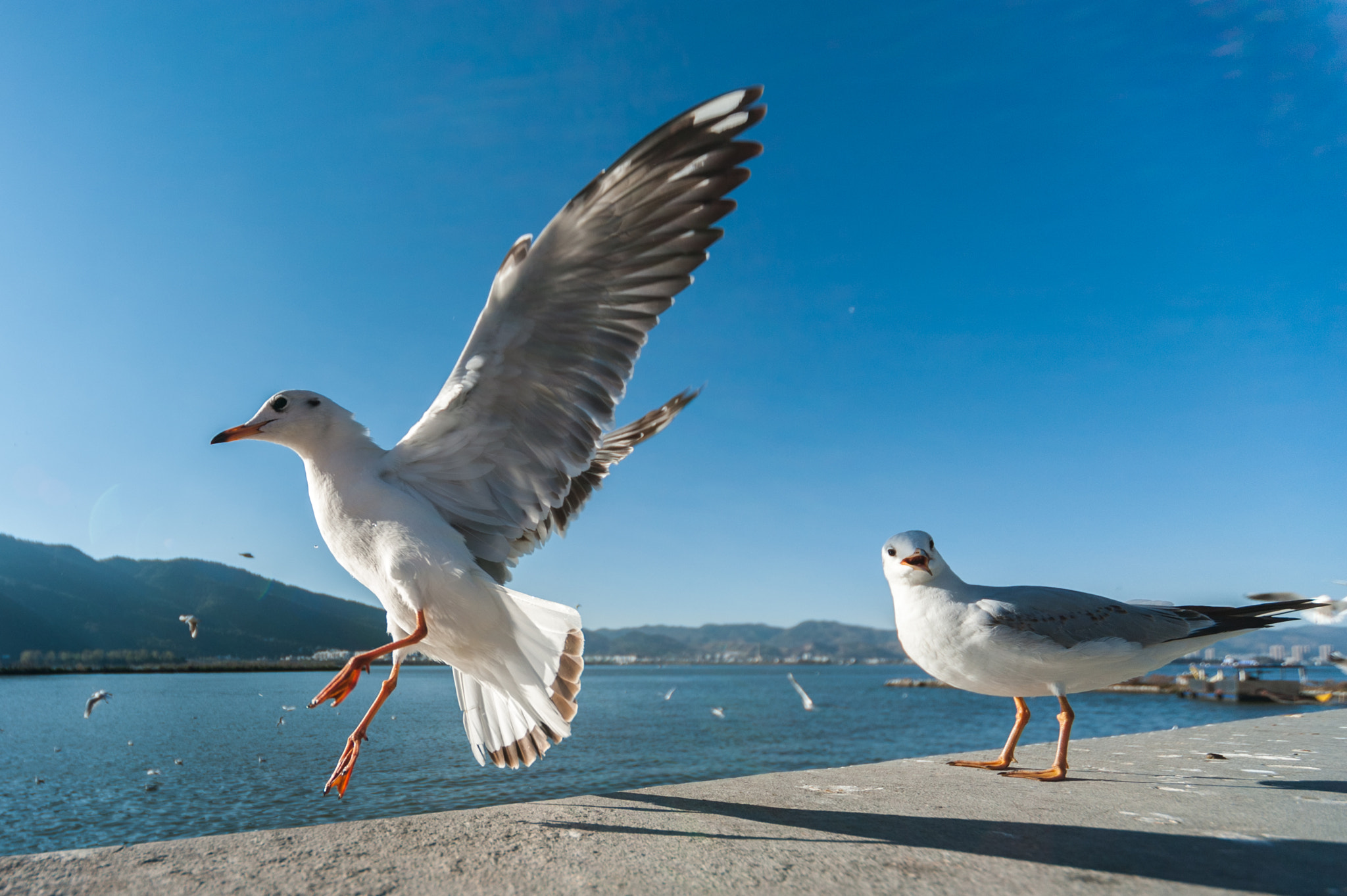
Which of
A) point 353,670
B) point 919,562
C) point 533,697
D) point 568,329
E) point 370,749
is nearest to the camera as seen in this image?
point 353,670

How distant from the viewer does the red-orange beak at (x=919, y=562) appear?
3838 millimetres

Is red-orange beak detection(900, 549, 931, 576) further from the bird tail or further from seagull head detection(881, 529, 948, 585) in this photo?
the bird tail

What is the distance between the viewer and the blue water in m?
15.8

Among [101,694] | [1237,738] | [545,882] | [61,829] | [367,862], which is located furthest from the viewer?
[61,829]

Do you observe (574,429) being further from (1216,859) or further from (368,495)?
(1216,859)

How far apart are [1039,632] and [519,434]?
2864 mm

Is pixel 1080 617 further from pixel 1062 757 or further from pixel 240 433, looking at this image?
pixel 240 433

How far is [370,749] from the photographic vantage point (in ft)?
82.8

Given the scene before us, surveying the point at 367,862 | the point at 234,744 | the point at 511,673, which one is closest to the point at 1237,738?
the point at 511,673

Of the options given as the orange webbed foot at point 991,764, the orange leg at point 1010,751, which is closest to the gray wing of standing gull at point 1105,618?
the orange leg at point 1010,751

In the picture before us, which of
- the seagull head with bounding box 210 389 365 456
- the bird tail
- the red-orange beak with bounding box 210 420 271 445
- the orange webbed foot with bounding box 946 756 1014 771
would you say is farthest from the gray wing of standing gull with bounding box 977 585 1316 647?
the red-orange beak with bounding box 210 420 271 445

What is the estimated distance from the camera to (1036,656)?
354cm

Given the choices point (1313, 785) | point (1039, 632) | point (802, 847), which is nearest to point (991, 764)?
point (1039, 632)

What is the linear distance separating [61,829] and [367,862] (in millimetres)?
18508
